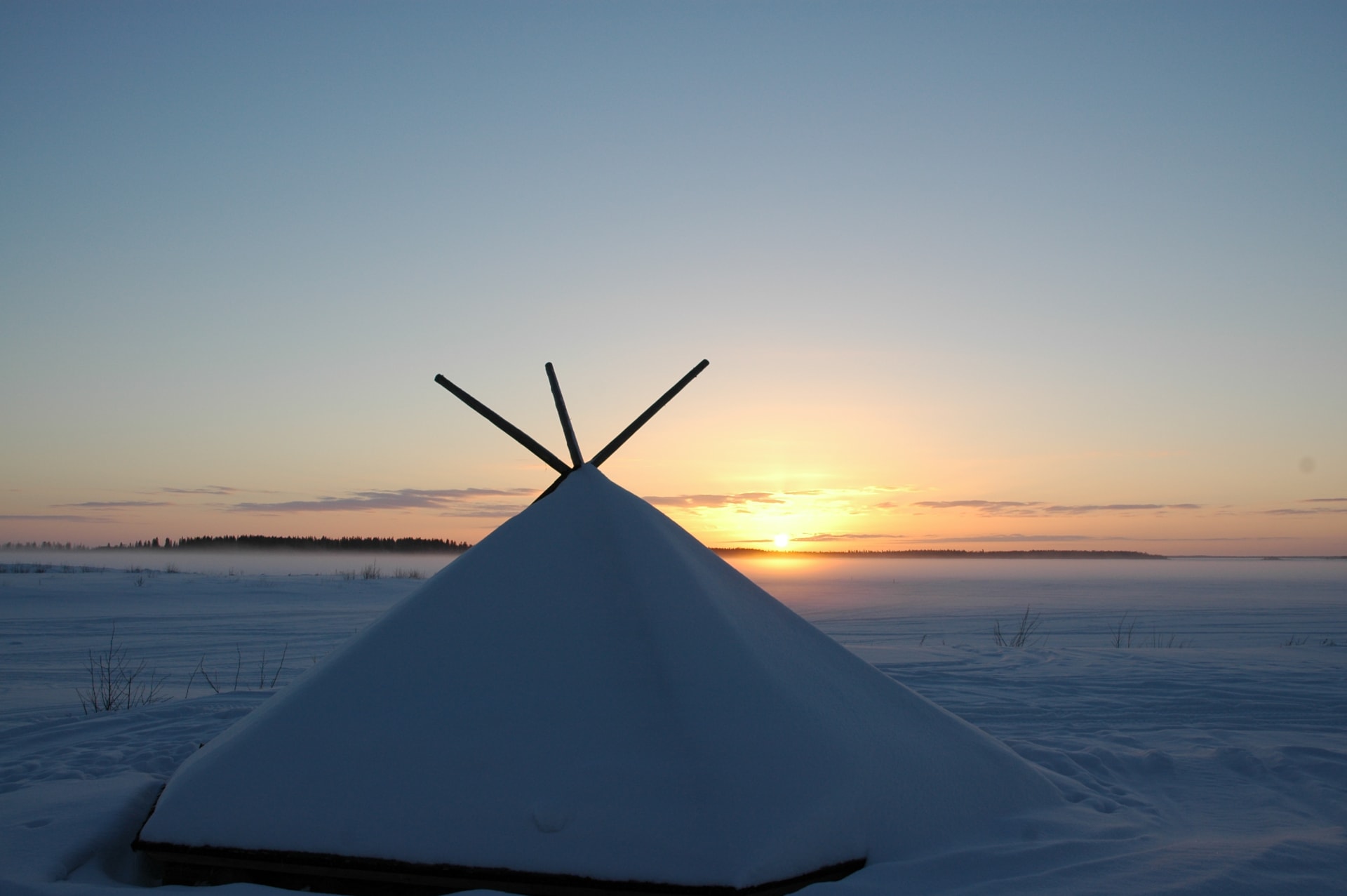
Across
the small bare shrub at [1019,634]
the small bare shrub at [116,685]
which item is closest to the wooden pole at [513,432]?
the small bare shrub at [116,685]

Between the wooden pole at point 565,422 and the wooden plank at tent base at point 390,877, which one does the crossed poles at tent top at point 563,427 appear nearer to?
the wooden pole at point 565,422

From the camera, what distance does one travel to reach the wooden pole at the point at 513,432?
3.80 metres

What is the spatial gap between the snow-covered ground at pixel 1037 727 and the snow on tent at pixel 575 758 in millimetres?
197

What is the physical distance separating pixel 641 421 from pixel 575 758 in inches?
76.0

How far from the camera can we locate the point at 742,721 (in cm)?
256

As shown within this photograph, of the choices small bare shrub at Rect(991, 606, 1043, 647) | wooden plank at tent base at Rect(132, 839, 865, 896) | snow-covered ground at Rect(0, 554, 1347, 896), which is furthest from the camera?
small bare shrub at Rect(991, 606, 1043, 647)

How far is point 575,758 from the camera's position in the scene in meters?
2.41

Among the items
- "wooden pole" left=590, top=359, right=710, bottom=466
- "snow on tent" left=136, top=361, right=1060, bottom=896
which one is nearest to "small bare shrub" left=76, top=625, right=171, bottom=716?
"snow on tent" left=136, top=361, right=1060, bottom=896

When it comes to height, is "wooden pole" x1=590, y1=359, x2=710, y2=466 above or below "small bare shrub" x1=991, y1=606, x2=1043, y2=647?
above

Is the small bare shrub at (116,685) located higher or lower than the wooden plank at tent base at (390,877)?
lower

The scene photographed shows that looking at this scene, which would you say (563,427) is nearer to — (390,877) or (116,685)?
(390,877)

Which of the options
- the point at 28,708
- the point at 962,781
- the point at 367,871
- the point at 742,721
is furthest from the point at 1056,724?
the point at 28,708

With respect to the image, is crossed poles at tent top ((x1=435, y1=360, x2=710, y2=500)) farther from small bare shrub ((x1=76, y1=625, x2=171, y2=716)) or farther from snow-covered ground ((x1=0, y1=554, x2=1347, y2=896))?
small bare shrub ((x1=76, y1=625, x2=171, y2=716))

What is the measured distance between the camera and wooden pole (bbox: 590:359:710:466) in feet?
12.8
